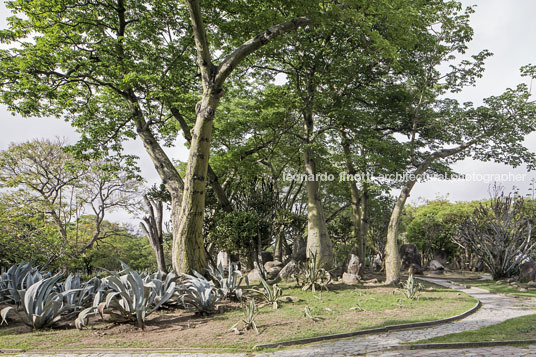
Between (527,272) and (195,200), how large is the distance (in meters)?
14.5

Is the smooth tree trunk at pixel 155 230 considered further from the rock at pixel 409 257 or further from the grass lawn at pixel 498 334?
the rock at pixel 409 257

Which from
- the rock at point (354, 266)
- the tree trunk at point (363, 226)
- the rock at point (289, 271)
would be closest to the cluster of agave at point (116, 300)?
the rock at point (289, 271)

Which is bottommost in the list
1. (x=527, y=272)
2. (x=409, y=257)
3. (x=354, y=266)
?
(x=527, y=272)

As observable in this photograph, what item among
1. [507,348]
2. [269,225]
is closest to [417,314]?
[507,348]

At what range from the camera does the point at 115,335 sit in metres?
5.90

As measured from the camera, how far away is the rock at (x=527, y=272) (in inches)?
555

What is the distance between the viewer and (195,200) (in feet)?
29.9

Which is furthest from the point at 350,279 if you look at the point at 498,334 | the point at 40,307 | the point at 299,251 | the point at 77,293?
the point at 40,307

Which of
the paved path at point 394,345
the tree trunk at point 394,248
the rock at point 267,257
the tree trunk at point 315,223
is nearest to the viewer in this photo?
the paved path at point 394,345

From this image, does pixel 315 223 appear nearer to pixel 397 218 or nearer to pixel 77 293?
pixel 397 218

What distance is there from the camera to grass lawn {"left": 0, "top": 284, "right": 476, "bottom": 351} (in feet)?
17.8

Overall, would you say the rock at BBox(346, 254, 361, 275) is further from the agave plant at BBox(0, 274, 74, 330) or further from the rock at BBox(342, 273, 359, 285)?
the agave plant at BBox(0, 274, 74, 330)

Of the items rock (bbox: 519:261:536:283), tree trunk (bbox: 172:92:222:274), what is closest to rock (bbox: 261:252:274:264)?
tree trunk (bbox: 172:92:222:274)

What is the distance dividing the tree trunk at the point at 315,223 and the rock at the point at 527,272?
8486 millimetres
